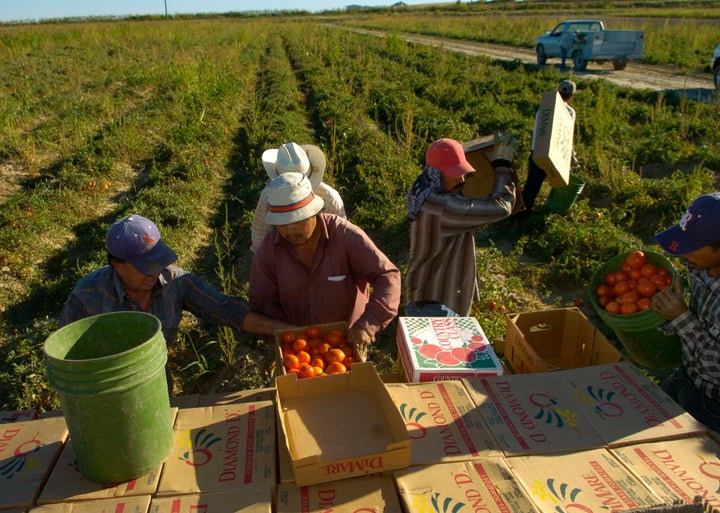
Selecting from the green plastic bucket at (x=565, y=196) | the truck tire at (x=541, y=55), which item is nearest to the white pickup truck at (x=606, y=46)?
the truck tire at (x=541, y=55)

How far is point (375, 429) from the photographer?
6.91 feet

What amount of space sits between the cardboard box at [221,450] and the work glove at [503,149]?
217cm

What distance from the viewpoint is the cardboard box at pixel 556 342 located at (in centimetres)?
268

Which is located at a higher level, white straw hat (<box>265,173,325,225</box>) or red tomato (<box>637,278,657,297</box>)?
white straw hat (<box>265,173,325,225</box>)

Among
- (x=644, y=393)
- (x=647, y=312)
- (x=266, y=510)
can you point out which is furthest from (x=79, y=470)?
(x=647, y=312)

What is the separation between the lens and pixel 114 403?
1.78m

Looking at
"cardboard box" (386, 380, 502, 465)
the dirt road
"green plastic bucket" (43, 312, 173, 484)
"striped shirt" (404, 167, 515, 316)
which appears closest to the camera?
"green plastic bucket" (43, 312, 173, 484)

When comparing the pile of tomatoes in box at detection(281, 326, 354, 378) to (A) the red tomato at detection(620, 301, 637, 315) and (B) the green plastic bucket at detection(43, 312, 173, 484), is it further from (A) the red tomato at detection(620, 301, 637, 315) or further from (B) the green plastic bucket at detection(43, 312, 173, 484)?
(A) the red tomato at detection(620, 301, 637, 315)

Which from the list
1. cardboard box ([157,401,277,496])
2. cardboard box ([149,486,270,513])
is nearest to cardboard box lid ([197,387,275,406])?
cardboard box ([157,401,277,496])

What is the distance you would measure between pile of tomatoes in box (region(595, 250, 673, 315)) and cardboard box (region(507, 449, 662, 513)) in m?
0.82

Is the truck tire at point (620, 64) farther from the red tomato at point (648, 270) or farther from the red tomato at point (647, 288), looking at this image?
the red tomato at point (647, 288)

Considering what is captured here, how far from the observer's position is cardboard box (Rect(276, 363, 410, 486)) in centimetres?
185

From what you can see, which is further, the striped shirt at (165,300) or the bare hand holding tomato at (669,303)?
the striped shirt at (165,300)

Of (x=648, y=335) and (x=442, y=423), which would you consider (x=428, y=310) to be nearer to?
(x=648, y=335)
